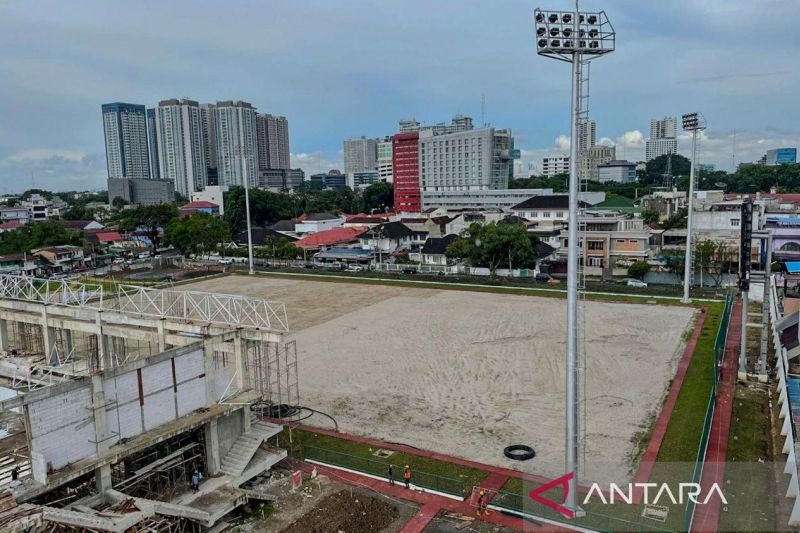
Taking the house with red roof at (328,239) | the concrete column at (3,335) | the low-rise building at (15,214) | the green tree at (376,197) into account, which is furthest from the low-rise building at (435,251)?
the low-rise building at (15,214)

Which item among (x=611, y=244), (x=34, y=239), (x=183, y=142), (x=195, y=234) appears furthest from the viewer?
(x=183, y=142)

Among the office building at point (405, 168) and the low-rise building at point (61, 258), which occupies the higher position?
the office building at point (405, 168)

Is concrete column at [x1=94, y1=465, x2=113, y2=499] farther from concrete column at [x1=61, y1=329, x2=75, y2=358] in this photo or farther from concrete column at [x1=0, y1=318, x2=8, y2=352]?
concrete column at [x1=0, y1=318, x2=8, y2=352]

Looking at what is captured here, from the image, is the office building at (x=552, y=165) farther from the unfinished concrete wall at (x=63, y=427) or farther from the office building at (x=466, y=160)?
the unfinished concrete wall at (x=63, y=427)

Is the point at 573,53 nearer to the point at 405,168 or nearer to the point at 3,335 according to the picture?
the point at 3,335

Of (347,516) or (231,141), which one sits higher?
(231,141)

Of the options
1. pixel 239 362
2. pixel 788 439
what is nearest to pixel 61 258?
pixel 239 362

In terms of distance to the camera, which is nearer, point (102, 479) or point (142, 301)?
point (102, 479)

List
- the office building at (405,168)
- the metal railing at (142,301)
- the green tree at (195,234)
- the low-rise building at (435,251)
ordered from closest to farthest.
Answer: the metal railing at (142,301) < the low-rise building at (435,251) < the green tree at (195,234) < the office building at (405,168)

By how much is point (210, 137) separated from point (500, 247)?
516 ft

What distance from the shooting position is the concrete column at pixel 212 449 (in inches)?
598

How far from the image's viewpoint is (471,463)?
→ 16.2 metres

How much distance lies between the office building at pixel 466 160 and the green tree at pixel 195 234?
2308 inches

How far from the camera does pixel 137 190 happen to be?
160 meters
